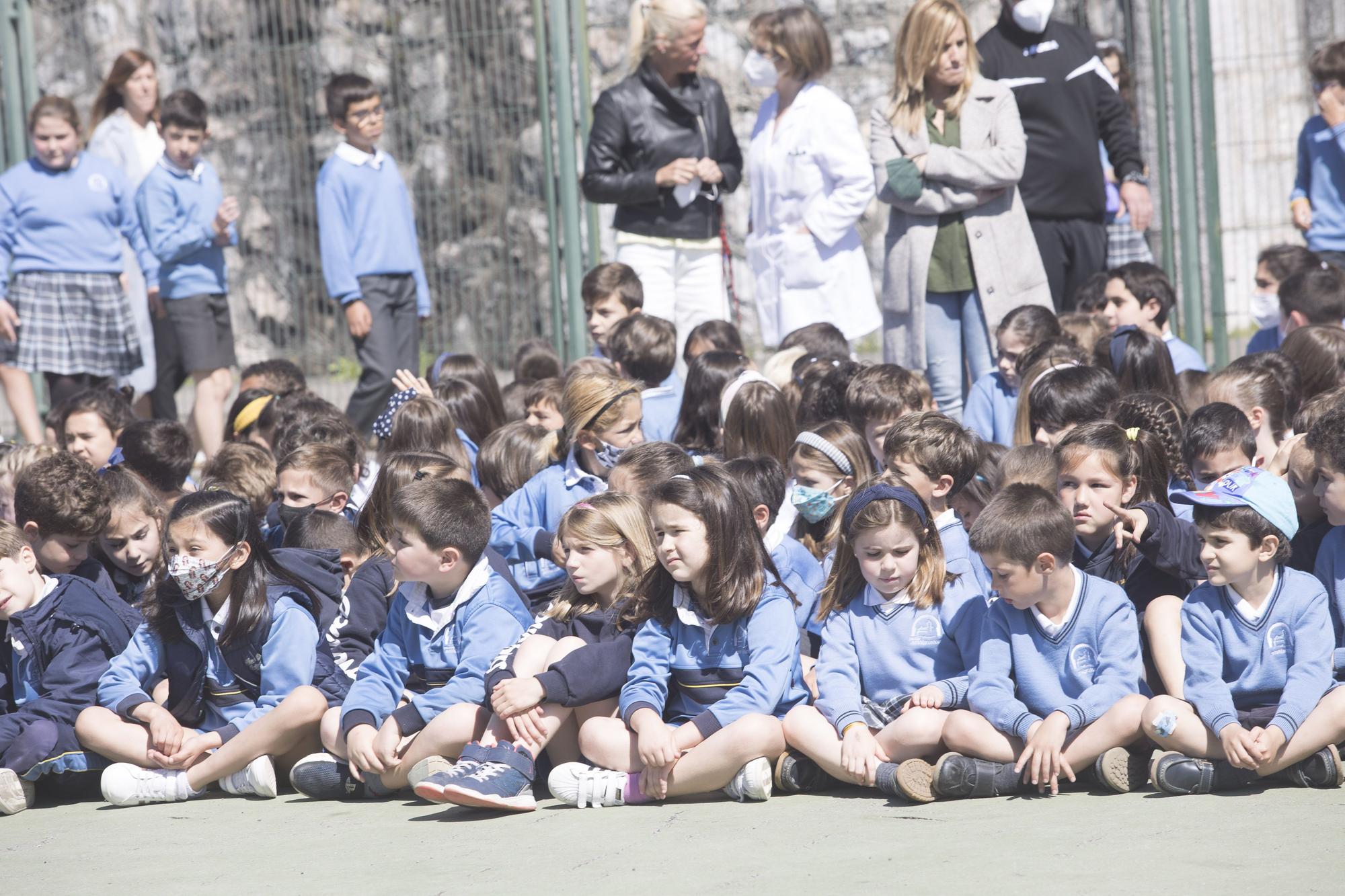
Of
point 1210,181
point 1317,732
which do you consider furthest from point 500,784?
point 1210,181

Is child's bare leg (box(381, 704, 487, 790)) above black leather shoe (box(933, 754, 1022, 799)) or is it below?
above

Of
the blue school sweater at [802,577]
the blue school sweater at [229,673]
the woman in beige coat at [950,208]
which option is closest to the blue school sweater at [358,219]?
the woman in beige coat at [950,208]

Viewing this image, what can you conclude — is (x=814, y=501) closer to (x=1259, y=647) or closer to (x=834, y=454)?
(x=834, y=454)

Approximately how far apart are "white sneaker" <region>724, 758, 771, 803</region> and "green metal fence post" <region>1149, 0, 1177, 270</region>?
5563mm

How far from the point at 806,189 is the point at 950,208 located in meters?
0.81

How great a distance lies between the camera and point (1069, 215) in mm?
7941

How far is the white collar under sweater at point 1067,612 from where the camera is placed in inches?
172

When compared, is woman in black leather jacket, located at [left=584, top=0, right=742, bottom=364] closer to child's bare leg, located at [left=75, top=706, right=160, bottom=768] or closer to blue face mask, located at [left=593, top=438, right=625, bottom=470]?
blue face mask, located at [left=593, top=438, right=625, bottom=470]

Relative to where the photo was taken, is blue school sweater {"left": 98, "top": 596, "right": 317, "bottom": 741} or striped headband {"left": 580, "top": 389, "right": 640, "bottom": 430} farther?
striped headband {"left": 580, "top": 389, "right": 640, "bottom": 430}

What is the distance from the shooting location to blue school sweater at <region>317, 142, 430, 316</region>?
8492 millimetres

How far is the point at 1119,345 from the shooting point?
623cm

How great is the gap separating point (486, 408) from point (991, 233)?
7.88 feet

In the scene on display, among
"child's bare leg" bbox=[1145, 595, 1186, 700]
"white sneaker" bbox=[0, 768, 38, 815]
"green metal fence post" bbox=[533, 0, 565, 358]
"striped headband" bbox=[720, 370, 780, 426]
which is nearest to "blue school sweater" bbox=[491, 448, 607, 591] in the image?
"striped headband" bbox=[720, 370, 780, 426]

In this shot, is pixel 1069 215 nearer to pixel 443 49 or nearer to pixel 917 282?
pixel 917 282
